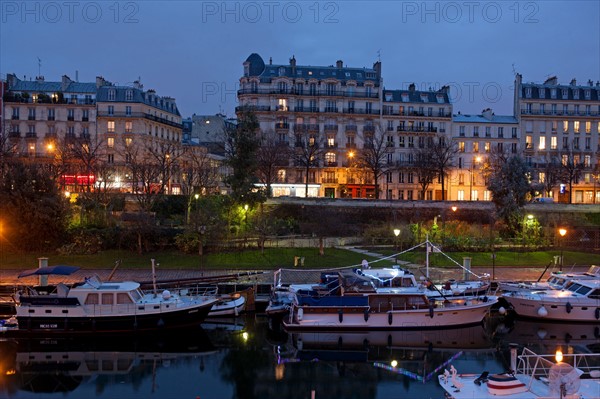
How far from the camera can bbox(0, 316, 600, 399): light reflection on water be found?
18.5m

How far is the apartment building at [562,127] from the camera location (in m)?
71.6

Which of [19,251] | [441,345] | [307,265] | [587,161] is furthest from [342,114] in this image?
[441,345]

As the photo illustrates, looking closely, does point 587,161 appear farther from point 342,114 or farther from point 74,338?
point 74,338

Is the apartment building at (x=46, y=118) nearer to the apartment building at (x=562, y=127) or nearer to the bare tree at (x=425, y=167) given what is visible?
the bare tree at (x=425, y=167)

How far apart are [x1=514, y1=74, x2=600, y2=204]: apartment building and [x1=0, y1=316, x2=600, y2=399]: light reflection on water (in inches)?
2014

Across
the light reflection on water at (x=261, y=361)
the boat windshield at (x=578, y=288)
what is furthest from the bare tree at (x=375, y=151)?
the light reflection on water at (x=261, y=361)

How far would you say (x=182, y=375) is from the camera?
64.7 ft

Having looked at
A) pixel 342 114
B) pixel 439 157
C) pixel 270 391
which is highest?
pixel 342 114

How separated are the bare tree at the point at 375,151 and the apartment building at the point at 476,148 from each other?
996 centimetres

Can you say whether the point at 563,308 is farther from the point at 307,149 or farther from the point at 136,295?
the point at 307,149

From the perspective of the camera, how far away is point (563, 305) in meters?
26.5

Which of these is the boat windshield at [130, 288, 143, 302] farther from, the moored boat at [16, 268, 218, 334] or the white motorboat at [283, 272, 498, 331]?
the white motorboat at [283, 272, 498, 331]

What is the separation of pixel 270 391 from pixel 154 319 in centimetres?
828

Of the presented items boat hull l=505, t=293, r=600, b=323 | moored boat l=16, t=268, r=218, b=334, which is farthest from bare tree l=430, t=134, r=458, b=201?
moored boat l=16, t=268, r=218, b=334
